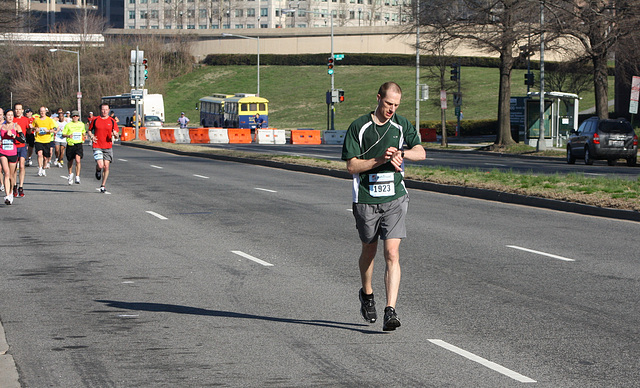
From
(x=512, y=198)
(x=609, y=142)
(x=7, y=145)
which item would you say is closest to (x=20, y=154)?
(x=7, y=145)

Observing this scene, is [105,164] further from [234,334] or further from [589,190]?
[234,334]

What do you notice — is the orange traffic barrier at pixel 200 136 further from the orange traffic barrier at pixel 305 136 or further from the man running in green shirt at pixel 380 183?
the man running in green shirt at pixel 380 183

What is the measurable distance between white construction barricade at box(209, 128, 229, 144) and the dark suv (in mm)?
28674

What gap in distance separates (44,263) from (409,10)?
44.5 meters

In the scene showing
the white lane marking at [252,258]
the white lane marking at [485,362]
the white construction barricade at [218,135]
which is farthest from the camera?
the white construction barricade at [218,135]

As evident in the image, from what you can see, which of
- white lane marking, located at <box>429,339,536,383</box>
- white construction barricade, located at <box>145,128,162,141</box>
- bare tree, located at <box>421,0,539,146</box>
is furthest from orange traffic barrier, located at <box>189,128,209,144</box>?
white lane marking, located at <box>429,339,536,383</box>

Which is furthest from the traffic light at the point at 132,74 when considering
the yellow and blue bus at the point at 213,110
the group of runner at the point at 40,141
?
the yellow and blue bus at the point at 213,110

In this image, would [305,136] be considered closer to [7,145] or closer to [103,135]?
[103,135]

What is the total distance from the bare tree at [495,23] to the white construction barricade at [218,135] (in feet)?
54.7

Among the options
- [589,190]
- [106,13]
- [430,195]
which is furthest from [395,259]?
[106,13]

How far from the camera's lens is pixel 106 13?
183 m

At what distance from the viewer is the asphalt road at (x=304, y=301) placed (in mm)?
6453

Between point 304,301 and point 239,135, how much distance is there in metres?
51.3

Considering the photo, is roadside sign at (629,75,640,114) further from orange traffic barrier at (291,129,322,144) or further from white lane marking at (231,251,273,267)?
orange traffic barrier at (291,129,322,144)
